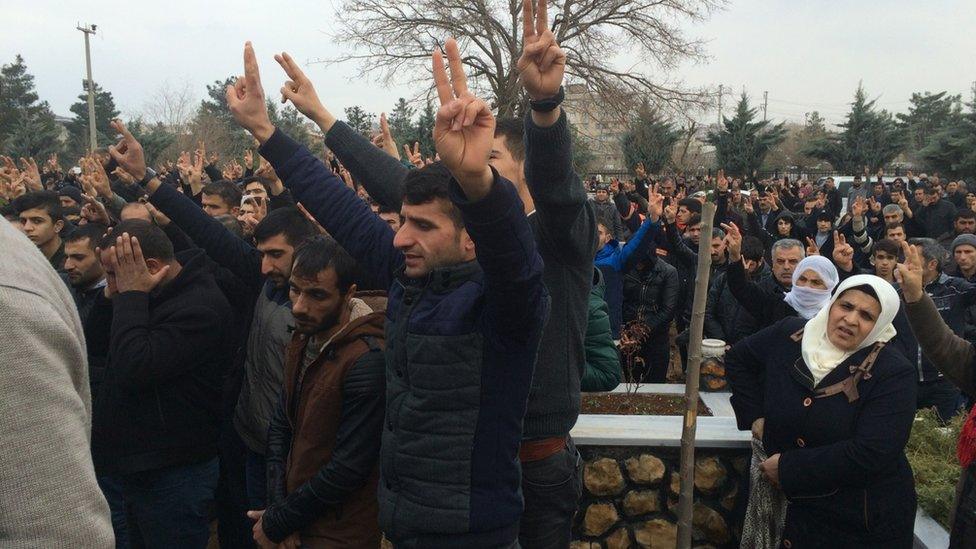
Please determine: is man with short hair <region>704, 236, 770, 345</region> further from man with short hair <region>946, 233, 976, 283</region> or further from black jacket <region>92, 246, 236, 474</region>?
black jacket <region>92, 246, 236, 474</region>

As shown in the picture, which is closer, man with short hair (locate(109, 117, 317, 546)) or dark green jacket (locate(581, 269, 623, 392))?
dark green jacket (locate(581, 269, 623, 392))

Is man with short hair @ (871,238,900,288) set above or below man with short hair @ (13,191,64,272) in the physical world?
below

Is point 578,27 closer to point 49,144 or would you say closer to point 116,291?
point 116,291

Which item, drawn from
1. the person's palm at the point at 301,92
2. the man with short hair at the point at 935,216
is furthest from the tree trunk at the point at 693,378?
the man with short hair at the point at 935,216

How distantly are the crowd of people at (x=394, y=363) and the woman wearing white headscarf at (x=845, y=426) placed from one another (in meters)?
0.01

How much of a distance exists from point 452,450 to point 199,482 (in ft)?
6.25

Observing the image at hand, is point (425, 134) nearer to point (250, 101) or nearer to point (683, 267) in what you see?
point (683, 267)

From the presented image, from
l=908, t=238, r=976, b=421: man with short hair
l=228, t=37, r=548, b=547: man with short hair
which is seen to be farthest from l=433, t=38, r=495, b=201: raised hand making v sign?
l=908, t=238, r=976, b=421: man with short hair

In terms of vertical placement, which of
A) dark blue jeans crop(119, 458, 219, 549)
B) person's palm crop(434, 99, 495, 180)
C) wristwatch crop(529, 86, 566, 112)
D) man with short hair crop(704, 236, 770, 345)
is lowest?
dark blue jeans crop(119, 458, 219, 549)

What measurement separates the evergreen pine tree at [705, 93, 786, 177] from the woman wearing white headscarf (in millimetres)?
33209

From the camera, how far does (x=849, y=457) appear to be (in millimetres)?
2717

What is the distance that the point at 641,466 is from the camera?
144 inches

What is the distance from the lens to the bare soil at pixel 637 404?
4.34 metres

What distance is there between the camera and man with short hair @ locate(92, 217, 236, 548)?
289 centimetres
